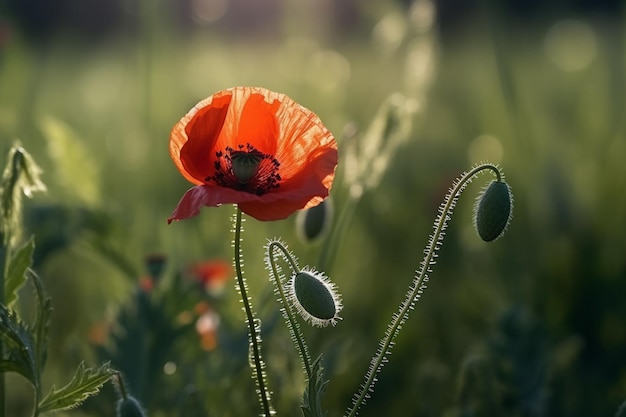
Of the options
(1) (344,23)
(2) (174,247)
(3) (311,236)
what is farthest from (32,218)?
(1) (344,23)

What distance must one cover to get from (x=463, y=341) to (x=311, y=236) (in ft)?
3.38

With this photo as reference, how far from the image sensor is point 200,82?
6.66m

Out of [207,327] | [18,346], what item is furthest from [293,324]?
[207,327]

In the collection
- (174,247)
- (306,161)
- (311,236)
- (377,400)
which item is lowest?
(377,400)

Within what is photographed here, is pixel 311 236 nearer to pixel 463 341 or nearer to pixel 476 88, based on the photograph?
pixel 463 341

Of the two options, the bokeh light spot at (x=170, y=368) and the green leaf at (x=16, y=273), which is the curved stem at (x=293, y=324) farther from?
the bokeh light spot at (x=170, y=368)

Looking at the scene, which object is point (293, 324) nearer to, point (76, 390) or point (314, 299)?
point (314, 299)

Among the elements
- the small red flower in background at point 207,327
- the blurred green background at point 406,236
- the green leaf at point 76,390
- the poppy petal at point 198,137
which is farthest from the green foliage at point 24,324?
the small red flower in background at point 207,327

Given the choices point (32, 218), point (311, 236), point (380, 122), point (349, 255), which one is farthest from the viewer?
point (349, 255)

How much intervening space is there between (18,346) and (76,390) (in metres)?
0.11

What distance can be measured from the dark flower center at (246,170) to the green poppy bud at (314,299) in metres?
0.16

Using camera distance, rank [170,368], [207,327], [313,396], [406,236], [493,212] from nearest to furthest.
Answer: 1. [313,396]
2. [493,212]
3. [170,368]
4. [207,327]
5. [406,236]

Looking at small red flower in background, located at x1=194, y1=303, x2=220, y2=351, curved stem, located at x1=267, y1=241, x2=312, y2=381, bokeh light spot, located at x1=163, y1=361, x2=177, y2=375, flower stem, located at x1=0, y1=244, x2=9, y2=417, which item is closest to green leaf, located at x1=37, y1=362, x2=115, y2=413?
flower stem, located at x1=0, y1=244, x2=9, y2=417

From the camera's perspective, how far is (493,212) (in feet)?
5.17
